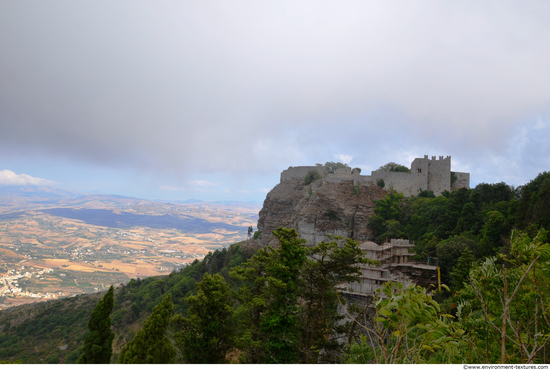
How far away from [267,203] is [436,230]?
27.6 m

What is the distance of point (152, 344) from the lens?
9.01 m

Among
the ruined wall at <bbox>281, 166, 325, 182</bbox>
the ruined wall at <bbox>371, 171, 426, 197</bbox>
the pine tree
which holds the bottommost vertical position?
the pine tree

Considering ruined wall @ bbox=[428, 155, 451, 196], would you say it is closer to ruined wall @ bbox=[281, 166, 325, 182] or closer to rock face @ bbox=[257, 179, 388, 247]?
rock face @ bbox=[257, 179, 388, 247]

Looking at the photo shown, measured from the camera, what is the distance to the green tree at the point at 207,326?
1105 cm

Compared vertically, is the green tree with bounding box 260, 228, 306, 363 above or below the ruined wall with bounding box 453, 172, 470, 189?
below

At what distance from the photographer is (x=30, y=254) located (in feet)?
156

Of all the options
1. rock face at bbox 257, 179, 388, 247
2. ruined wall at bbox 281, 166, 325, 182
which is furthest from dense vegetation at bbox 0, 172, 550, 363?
ruined wall at bbox 281, 166, 325, 182

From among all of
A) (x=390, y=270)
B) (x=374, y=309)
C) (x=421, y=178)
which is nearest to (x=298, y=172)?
(x=421, y=178)

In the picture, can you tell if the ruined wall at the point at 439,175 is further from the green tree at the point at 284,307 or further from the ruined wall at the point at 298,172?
the green tree at the point at 284,307

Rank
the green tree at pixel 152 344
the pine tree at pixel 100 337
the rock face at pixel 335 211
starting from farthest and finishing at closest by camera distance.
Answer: the rock face at pixel 335 211, the pine tree at pixel 100 337, the green tree at pixel 152 344

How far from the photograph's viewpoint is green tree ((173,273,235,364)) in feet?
36.2

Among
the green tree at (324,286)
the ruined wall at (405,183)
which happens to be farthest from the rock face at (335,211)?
the green tree at (324,286)

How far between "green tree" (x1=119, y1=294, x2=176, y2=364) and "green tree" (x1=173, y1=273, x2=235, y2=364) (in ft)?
4.49

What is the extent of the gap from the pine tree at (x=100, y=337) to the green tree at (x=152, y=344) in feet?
3.07
